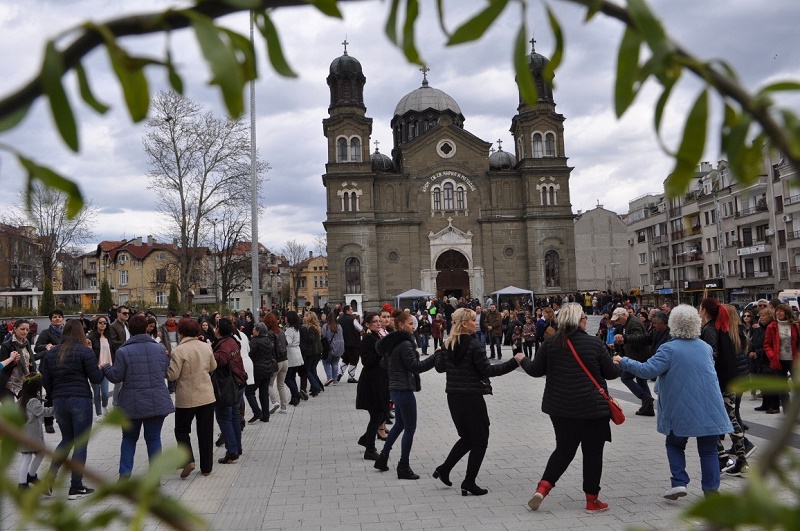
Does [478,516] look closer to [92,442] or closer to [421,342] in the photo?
[92,442]

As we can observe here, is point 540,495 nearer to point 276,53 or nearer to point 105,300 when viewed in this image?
point 276,53

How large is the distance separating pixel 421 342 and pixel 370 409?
1776 centimetres

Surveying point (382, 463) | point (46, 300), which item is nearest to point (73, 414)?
point (382, 463)

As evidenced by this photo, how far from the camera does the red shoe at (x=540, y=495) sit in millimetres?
6543

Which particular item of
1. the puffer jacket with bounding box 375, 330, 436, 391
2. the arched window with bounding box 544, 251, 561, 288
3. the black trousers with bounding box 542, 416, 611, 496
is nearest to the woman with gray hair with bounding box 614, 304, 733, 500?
the black trousers with bounding box 542, 416, 611, 496

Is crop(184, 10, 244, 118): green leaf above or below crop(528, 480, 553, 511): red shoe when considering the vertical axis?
above

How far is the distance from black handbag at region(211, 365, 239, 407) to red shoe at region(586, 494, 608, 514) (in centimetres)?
466

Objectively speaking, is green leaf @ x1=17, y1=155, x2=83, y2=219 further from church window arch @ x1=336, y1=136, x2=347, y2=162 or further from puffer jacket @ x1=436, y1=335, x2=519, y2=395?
church window arch @ x1=336, y1=136, x2=347, y2=162

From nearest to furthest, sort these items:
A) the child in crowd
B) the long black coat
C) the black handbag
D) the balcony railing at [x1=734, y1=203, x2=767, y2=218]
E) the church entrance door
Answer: the child in crowd < the black handbag < the long black coat < the church entrance door < the balcony railing at [x1=734, y1=203, x2=767, y2=218]

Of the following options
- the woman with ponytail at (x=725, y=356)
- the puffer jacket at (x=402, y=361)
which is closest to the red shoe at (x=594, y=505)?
the woman with ponytail at (x=725, y=356)

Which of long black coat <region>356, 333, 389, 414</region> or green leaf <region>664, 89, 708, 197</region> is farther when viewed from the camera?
long black coat <region>356, 333, 389, 414</region>

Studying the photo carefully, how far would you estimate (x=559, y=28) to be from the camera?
119 cm

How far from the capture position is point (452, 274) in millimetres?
52062

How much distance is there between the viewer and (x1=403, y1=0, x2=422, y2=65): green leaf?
1.20 m
